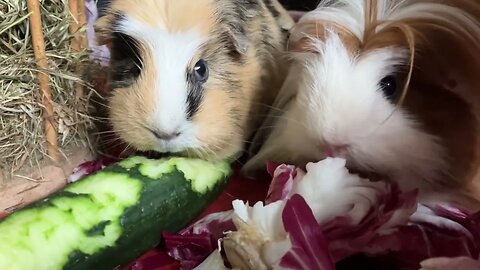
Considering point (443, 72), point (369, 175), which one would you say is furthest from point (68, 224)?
point (443, 72)

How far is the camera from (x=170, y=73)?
134 cm

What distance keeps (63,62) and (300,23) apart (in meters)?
0.50

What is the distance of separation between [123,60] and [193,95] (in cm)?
18

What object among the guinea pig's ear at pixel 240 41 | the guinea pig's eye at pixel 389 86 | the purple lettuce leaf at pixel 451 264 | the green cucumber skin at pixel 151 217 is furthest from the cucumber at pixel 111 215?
the purple lettuce leaf at pixel 451 264

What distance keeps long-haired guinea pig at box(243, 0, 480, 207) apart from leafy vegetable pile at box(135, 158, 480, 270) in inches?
2.8

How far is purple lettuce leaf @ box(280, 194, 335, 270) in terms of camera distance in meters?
1.03

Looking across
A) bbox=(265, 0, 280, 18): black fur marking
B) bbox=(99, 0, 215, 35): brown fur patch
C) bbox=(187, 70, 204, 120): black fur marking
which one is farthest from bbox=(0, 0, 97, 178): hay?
bbox=(265, 0, 280, 18): black fur marking

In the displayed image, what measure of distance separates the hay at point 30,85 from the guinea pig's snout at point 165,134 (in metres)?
0.22

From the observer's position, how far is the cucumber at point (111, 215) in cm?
112

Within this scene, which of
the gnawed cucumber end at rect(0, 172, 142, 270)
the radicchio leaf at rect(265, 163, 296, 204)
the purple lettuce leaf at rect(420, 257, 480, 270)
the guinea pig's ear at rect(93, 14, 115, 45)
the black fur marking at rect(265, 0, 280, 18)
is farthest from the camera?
the black fur marking at rect(265, 0, 280, 18)

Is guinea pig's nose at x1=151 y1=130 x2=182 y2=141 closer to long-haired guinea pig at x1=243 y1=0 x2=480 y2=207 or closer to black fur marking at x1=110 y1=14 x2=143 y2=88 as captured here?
black fur marking at x1=110 y1=14 x2=143 y2=88

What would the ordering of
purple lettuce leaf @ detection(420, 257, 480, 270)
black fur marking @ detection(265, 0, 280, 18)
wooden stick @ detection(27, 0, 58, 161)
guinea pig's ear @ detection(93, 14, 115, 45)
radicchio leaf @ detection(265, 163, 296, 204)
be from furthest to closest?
1. black fur marking @ detection(265, 0, 280, 18)
2. guinea pig's ear @ detection(93, 14, 115, 45)
3. wooden stick @ detection(27, 0, 58, 161)
4. radicchio leaf @ detection(265, 163, 296, 204)
5. purple lettuce leaf @ detection(420, 257, 480, 270)

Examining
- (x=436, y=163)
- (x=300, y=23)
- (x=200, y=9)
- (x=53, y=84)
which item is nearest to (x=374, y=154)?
(x=436, y=163)

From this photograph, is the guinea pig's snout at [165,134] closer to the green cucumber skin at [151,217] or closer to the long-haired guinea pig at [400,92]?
the green cucumber skin at [151,217]
